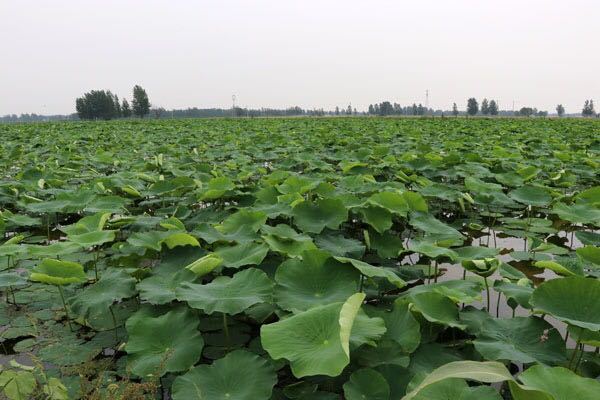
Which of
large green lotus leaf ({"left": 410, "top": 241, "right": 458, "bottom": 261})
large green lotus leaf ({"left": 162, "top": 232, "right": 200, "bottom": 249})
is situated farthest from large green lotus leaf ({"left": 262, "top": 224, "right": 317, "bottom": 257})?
large green lotus leaf ({"left": 410, "top": 241, "right": 458, "bottom": 261})

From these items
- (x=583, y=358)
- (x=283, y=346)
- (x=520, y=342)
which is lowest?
(x=583, y=358)

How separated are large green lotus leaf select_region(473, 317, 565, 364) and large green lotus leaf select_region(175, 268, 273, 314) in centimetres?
82

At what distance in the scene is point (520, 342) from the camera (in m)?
1.58

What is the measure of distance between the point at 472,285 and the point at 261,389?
1044 millimetres

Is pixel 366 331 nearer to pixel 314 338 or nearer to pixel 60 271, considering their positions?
pixel 314 338

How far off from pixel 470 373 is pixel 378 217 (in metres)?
1.80

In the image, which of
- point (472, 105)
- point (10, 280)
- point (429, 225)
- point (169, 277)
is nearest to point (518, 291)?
point (429, 225)

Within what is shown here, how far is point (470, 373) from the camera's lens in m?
1.07

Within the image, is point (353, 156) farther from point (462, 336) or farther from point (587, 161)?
point (462, 336)

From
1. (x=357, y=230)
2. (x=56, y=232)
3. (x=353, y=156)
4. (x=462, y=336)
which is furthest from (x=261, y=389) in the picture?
(x=353, y=156)

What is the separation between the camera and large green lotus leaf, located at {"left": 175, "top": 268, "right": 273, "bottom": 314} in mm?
1666

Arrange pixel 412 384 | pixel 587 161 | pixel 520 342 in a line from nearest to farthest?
pixel 412 384
pixel 520 342
pixel 587 161

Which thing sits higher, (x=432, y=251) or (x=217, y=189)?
(x=217, y=189)

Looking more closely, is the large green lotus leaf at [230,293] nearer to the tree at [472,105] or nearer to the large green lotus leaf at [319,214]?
the large green lotus leaf at [319,214]
